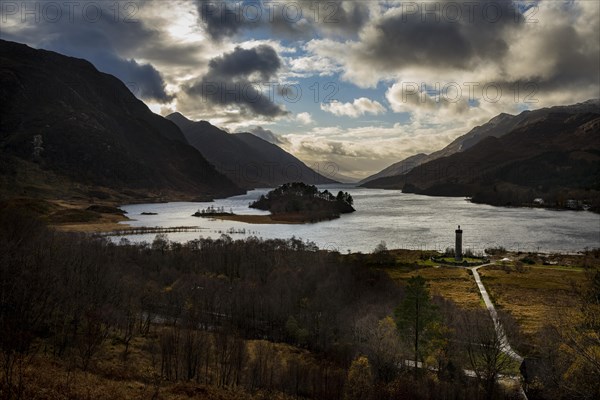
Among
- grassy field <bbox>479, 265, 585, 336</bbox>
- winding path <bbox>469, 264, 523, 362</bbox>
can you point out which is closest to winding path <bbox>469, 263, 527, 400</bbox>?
winding path <bbox>469, 264, 523, 362</bbox>

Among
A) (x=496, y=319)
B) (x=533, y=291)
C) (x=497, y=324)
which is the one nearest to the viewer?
(x=497, y=324)

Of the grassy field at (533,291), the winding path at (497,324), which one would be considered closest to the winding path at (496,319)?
the winding path at (497,324)

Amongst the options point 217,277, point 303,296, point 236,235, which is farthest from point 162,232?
point 303,296

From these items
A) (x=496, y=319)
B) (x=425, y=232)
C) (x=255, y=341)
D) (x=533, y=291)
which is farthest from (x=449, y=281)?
(x=425, y=232)

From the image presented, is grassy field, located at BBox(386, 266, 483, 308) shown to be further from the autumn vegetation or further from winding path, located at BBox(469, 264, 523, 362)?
the autumn vegetation

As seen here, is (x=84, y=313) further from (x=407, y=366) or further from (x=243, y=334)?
(x=407, y=366)

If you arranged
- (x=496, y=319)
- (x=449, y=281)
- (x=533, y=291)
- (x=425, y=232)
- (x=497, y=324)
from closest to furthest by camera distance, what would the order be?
1. (x=497, y=324)
2. (x=496, y=319)
3. (x=533, y=291)
4. (x=449, y=281)
5. (x=425, y=232)

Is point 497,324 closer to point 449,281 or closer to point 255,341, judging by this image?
point 255,341

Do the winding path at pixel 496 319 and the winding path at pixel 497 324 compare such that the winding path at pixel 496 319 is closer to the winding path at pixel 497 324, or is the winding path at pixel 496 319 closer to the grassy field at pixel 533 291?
the winding path at pixel 497 324
